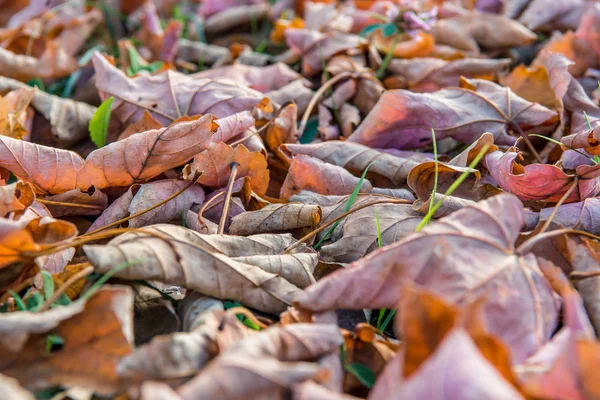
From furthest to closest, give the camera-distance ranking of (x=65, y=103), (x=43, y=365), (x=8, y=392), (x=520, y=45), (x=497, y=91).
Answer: (x=520, y=45)
(x=65, y=103)
(x=497, y=91)
(x=43, y=365)
(x=8, y=392)

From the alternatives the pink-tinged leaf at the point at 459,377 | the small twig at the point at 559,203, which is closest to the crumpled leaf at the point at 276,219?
the small twig at the point at 559,203

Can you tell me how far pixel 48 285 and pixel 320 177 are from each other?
0.64 m

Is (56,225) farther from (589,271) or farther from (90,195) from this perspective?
(589,271)

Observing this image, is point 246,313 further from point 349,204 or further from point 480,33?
point 480,33

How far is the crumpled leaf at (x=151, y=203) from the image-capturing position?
127 cm

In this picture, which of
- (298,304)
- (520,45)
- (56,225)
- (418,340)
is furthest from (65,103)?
(520,45)

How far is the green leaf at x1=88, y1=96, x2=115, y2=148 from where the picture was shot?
1.53m

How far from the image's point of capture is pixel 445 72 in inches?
73.9

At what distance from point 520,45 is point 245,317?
1.66 meters

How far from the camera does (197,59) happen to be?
2252 mm

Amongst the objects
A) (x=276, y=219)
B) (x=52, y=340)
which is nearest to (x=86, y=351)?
(x=52, y=340)

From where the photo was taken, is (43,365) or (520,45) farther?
(520,45)

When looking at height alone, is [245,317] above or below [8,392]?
below

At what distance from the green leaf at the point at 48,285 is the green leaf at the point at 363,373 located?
1.67 ft
